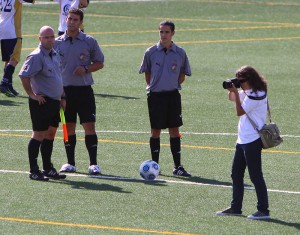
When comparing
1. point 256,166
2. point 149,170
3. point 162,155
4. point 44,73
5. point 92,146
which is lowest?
point 162,155

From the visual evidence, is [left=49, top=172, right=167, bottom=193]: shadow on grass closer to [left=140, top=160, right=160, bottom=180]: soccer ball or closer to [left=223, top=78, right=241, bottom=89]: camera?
[left=140, top=160, right=160, bottom=180]: soccer ball

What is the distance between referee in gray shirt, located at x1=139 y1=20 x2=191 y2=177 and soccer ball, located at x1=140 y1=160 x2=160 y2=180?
26.2 inches

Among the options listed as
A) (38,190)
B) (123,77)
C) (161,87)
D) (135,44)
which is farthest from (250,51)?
(38,190)

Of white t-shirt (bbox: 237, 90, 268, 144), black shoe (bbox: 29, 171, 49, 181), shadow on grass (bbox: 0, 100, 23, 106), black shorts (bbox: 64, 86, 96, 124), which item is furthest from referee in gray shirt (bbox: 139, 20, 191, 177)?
shadow on grass (bbox: 0, 100, 23, 106)

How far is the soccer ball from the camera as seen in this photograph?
50.7 feet

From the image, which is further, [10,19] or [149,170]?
[10,19]

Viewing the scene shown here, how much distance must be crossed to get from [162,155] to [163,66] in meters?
1.90

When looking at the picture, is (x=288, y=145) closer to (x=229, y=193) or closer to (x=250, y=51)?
(x=229, y=193)

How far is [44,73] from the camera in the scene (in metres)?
15.3

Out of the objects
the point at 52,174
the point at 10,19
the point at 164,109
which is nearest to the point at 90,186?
the point at 52,174

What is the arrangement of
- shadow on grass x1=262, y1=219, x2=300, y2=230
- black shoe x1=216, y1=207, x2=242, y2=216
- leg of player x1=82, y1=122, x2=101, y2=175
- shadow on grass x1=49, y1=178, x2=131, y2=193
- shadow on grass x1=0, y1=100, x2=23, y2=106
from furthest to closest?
shadow on grass x1=0, y1=100, x2=23, y2=106 < leg of player x1=82, y1=122, x2=101, y2=175 < shadow on grass x1=49, y1=178, x2=131, y2=193 < black shoe x1=216, y1=207, x2=242, y2=216 < shadow on grass x1=262, y1=219, x2=300, y2=230

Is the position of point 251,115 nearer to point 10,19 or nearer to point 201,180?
point 201,180

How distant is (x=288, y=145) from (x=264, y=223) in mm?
5587

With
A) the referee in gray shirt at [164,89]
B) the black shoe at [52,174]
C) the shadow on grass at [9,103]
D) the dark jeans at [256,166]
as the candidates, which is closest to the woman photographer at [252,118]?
the dark jeans at [256,166]
